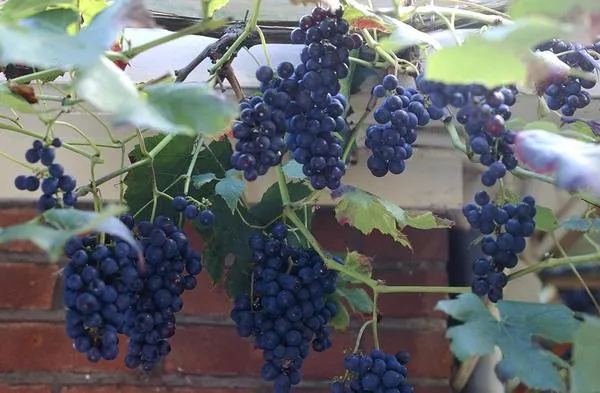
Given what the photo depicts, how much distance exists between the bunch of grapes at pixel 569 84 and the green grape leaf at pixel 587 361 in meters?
0.27

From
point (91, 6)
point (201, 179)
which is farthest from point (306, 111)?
point (91, 6)

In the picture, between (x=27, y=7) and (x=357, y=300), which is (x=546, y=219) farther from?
(x=27, y=7)

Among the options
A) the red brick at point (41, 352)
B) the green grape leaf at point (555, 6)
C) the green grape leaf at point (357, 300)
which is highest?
the green grape leaf at point (555, 6)

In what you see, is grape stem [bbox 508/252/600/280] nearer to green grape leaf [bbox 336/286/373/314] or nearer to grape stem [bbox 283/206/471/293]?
grape stem [bbox 283/206/471/293]

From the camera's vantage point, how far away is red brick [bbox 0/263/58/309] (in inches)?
41.8

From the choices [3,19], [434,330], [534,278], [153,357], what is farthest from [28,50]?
[534,278]

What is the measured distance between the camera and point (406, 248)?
3.56 feet

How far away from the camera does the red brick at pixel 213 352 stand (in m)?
1.05

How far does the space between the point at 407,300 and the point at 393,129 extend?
474mm

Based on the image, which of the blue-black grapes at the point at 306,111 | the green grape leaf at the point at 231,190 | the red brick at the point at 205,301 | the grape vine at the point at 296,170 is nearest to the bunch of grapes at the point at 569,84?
the grape vine at the point at 296,170

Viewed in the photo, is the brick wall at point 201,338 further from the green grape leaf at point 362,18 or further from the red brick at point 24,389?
the green grape leaf at point 362,18

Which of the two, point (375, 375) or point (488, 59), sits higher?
point (488, 59)

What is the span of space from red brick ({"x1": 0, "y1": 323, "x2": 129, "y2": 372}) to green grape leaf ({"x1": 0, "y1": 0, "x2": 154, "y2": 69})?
65cm

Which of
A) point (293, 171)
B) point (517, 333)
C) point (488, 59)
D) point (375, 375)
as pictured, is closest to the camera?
point (488, 59)
